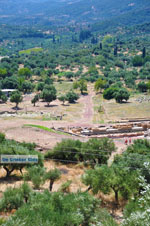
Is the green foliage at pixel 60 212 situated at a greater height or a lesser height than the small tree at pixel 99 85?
greater

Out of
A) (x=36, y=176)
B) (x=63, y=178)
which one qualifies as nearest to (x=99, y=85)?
(x=63, y=178)

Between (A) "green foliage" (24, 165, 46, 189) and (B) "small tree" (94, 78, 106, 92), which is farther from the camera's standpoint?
(B) "small tree" (94, 78, 106, 92)

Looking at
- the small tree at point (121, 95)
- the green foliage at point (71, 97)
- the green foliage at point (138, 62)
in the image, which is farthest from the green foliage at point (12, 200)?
the green foliage at point (138, 62)

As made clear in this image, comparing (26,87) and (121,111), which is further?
(26,87)

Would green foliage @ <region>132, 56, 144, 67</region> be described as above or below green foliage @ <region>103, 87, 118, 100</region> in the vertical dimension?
above

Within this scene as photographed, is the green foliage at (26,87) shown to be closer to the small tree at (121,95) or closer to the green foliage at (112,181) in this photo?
the small tree at (121,95)

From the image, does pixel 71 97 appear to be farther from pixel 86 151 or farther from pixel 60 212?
pixel 60 212

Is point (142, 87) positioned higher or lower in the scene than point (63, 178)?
lower

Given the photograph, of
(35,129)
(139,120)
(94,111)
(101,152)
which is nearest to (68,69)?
(94,111)

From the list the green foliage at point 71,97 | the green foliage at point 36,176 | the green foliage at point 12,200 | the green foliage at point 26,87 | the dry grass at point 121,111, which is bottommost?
the dry grass at point 121,111

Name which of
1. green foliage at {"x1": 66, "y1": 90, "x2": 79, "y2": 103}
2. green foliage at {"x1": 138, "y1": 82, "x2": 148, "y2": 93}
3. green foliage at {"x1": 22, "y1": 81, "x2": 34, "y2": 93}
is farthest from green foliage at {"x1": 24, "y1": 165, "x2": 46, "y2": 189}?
green foliage at {"x1": 138, "y1": 82, "x2": 148, "y2": 93}

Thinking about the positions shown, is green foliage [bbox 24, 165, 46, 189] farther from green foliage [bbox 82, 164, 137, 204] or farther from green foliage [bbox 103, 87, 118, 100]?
green foliage [bbox 103, 87, 118, 100]

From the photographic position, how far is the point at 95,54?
180750 mm

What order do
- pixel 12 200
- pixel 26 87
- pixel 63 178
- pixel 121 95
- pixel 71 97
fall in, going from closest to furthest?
pixel 12 200 < pixel 63 178 < pixel 121 95 < pixel 71 97 < pixel 26 87
